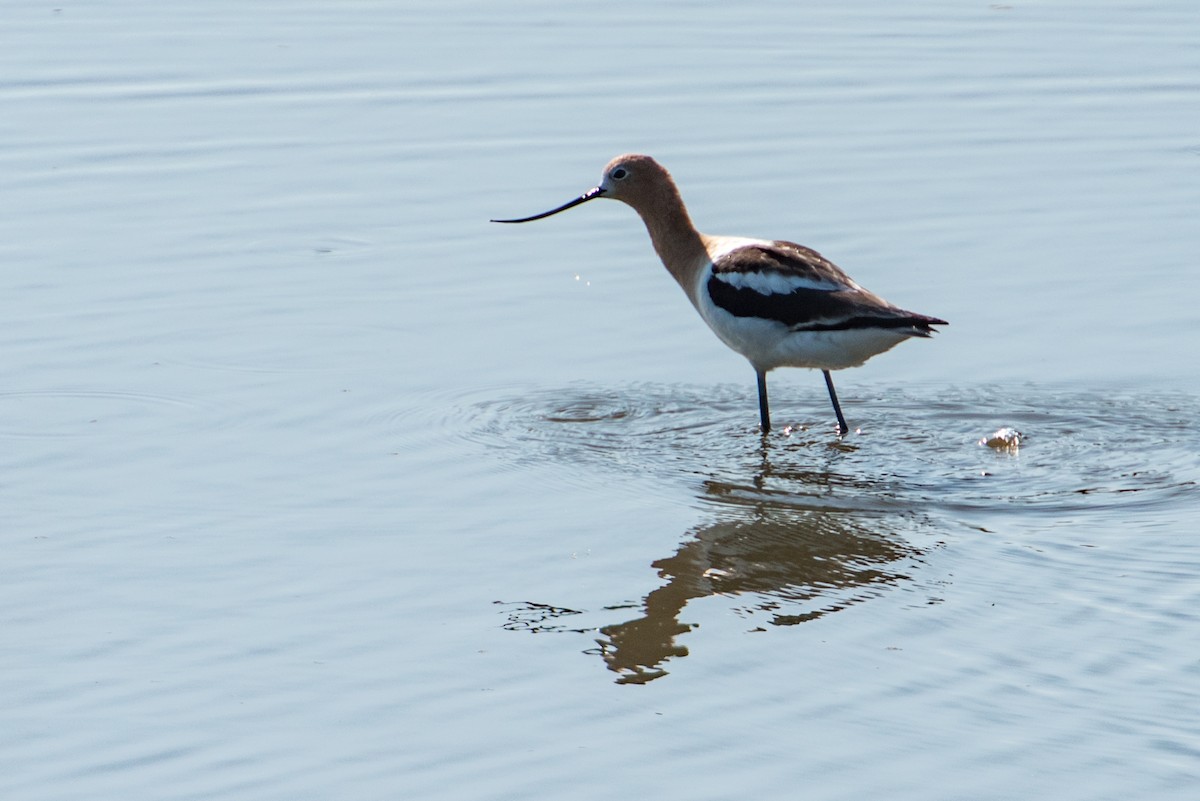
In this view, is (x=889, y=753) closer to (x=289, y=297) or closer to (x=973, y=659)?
(x=973, y=659)

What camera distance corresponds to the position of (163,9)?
14.5 m

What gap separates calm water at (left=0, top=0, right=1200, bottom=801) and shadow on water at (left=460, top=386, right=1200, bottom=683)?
2cm

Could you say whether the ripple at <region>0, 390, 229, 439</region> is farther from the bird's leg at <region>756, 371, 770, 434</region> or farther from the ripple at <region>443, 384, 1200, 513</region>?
the bird's leg at <region>756, 371, 770, 434</region>

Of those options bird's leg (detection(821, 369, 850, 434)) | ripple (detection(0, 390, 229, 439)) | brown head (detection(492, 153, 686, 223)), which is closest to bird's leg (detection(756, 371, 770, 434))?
bird's leg (detection(821, 369, 850, 434))

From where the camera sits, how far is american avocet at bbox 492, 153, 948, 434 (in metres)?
6.98

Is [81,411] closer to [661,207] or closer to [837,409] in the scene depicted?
[661,207]

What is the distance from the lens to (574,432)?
7145 mm

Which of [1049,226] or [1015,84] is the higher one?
[1015,84]

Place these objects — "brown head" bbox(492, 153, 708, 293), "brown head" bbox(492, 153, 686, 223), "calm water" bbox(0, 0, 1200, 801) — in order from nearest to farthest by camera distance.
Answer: "calm water" bbox(0, 0, 1200, 801) < "brown head" bbox(492, 153, 708, 293) < "brown head" bbox(492, 153, 686, 223)

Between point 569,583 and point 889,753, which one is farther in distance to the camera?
point 569,583

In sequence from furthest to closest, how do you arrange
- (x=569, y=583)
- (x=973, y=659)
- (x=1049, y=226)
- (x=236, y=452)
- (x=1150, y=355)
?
(x=1049, y=226) → (x=1150, y=355) → (x=236, y=452) → (x=569, y=583) → (x=973, y=659)

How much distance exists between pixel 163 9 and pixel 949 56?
20.1ft

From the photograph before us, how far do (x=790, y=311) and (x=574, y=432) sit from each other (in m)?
0.96

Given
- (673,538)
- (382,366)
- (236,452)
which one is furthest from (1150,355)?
(236,452)
